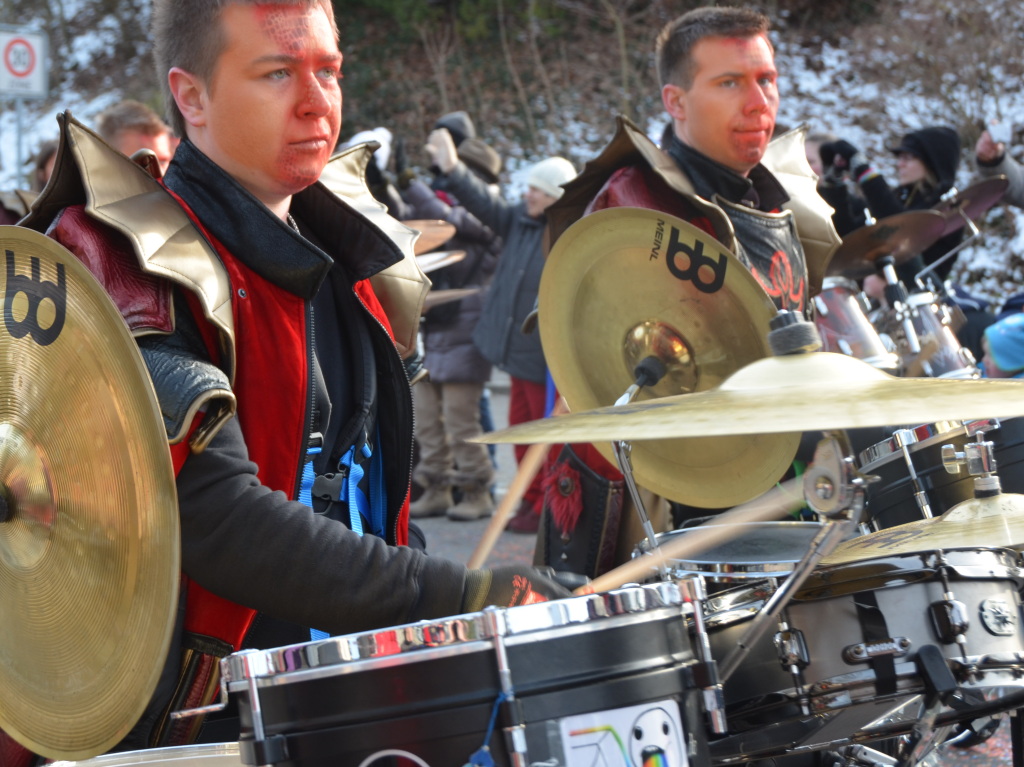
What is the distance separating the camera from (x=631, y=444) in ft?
9.21

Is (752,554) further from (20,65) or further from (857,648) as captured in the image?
(20,65)

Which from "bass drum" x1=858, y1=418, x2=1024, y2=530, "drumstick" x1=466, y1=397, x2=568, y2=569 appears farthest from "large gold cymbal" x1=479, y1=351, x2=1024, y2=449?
"bass drum" x1=858, y1=418, x2=1024, y2=530

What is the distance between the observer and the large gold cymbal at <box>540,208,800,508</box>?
2568 millimetres

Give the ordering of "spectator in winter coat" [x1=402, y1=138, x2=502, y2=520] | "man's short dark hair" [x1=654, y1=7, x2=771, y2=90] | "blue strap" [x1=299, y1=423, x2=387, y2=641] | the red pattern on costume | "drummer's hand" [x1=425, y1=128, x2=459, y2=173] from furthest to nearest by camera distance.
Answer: "spectator in winter coat" [x1=402, y1=138, x2=502, y2=520], "drummer's hand" [x1=425, y1=128, x2=459, y2=173], "man's short dark hair" [x1=654, y1=7, x2=771, y2=90], the red pattern on costume, "blue strap" [x1=299, y1=423, x2=387, y2=641]

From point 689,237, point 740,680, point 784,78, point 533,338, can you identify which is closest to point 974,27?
point 784,78

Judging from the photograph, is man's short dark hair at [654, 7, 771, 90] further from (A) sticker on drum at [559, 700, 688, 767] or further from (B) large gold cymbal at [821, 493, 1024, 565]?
(A) sticker on drum at [559, 700, 688, 767]

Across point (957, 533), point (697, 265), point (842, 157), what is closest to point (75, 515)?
point (697, 265)

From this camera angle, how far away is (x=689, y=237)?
8.37 feet

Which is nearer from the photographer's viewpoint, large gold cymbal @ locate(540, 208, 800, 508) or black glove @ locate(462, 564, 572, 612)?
black glove @ locate(462, 564, 572, 612)

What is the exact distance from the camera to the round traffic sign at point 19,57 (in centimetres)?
854

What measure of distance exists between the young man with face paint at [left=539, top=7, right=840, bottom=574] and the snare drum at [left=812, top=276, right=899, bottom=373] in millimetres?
495

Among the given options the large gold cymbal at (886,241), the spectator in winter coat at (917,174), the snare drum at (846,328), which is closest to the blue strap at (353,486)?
the snare drum at (846,328)

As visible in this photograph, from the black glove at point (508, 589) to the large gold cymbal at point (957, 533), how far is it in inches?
21.3

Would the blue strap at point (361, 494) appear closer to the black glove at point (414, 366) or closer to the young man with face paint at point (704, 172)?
the black glove at point (414, 366)
